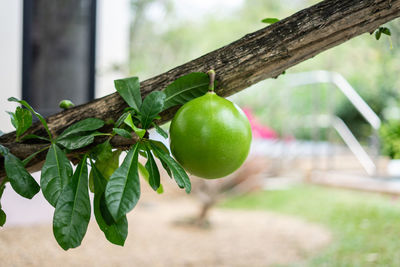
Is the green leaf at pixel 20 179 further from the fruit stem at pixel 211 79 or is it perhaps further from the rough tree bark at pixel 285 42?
the fruit stem at pixel 211 79

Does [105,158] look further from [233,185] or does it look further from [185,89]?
[233,185]

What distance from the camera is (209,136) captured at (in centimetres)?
75

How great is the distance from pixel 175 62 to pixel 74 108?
948 centimetres

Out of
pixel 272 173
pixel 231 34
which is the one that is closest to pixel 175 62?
pixel 231 34

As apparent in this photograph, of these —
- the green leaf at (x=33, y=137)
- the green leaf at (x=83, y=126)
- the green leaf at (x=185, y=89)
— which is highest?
the green leaf at (x=185, y=89)

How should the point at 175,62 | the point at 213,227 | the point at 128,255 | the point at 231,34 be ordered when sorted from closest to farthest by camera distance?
the point at 128,255 < the point at 213,227 < the point at 175,62 < the point at 231,34

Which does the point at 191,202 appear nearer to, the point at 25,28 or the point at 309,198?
the point at 309,198

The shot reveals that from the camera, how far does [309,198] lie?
5160 mm

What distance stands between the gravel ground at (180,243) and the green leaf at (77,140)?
59.1 inches

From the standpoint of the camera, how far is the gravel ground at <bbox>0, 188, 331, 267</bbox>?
8.52 feet

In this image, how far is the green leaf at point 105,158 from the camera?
0.85 metres

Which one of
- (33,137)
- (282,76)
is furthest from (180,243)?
(282,76)

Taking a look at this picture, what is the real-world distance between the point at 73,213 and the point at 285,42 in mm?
506

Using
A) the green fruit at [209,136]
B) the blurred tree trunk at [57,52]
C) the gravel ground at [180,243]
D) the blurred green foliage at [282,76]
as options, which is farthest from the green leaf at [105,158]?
the blurred green foliage at [282,76]
